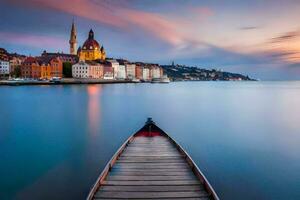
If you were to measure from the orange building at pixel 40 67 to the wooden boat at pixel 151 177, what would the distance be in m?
154

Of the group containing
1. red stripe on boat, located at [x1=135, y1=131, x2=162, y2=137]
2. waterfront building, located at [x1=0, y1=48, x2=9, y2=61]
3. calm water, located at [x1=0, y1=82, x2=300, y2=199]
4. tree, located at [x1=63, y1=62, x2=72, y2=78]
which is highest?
waterfront building, located at [x1=0, y1=48, x2=9, y2=61]

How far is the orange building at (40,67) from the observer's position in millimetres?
155375

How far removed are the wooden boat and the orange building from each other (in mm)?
154115

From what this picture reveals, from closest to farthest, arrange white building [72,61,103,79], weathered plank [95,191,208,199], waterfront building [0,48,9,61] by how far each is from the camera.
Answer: weathered plank [95,191,208,199], white building [72,61,103,79], waterfront building [0,48,9,61]

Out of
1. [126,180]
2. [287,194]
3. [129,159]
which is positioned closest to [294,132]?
[287,194]

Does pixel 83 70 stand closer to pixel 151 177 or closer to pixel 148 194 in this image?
pixel 151 177

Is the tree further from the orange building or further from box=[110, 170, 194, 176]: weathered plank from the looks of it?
box=[110, 170, 194, 176]: weathered plank

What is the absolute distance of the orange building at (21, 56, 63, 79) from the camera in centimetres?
15538

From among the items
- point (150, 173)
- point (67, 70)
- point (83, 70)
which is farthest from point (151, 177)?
point (67, 70)

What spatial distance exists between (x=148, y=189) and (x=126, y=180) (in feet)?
3.34

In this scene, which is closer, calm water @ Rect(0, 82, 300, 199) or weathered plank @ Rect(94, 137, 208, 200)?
weathered plank @ Rect(94, 137, 208, 200)

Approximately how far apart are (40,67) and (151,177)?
159 meters

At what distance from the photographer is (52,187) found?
1340cm

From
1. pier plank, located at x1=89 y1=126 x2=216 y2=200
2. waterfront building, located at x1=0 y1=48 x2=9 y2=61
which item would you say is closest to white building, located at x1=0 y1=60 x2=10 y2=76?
waterfront building, located at x1=0 y1=48 x2=9 y2=61
